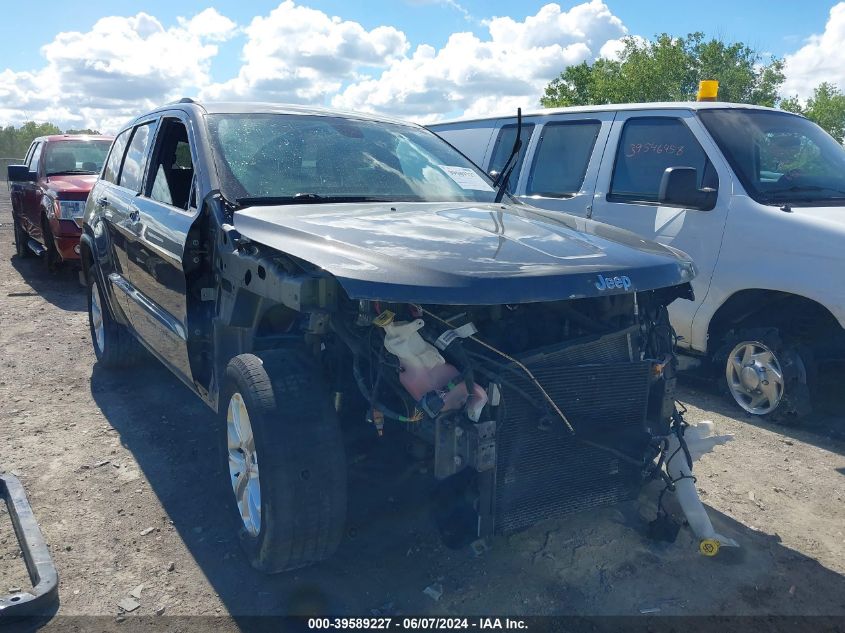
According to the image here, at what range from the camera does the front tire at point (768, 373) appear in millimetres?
4531

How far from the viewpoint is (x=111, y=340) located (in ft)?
17.7

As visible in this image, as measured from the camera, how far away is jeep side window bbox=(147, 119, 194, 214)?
3.84 metres

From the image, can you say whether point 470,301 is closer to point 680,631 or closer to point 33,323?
point 680,631

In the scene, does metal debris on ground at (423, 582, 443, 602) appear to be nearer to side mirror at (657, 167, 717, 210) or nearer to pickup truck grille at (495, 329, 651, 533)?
pickup truck grille at (495, 329, 651, 533)

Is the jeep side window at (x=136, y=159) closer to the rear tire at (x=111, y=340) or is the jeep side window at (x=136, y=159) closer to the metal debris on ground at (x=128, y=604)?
the rear tire at (x=111, y=340)

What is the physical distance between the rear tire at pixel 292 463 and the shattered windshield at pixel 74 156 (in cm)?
880

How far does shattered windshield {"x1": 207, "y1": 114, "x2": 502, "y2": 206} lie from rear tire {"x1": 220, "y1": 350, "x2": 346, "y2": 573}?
3.25 ft

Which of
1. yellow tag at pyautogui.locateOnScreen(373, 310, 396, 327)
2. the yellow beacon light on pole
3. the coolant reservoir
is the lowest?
the coolant reservoir

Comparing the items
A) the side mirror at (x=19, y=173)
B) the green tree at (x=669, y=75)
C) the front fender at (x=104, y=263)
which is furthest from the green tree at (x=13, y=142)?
the front fender at (x=104, y=263)

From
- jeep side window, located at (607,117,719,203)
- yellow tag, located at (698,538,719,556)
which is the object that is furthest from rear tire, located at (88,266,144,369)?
yellow tag, located at (698,538,719,556)

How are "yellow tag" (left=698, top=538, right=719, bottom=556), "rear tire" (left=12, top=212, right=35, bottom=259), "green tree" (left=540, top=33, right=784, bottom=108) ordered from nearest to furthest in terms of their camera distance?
"yellow tag" (left=698, top=538, right=719, bottom=556) < "rear tire" (left=12, top=212, right=35, bottom=259) < "green tree" (left=540, top=33, right=784, bottom=108)

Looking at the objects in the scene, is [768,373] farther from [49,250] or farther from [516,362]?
[49,250]

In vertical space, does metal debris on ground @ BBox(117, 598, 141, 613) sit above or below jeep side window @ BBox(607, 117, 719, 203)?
below

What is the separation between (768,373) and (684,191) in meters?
1.30
